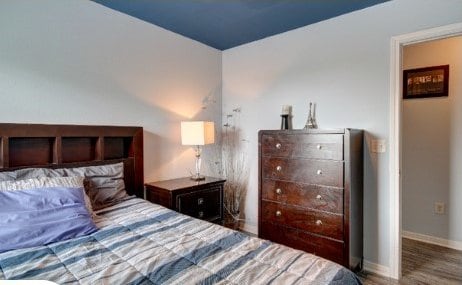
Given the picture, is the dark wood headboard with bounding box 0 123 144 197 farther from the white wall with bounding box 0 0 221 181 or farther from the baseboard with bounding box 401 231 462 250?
the baseboard with bounding box 401 231 462 250

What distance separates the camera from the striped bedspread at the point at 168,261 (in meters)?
1.02

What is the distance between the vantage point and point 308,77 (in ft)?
9.01

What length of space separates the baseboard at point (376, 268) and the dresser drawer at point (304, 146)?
3.54 ft

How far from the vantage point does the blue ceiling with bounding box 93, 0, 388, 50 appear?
2268mm

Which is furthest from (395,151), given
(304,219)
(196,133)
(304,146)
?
(196,133)

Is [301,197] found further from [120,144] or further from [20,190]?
[20,190]

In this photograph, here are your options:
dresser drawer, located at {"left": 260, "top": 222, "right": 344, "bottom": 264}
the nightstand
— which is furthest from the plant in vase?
dresser drawer, located at {"left": 260, "top": 222, "right": 344, "bottom": 264}

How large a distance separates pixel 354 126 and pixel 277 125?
844 mm

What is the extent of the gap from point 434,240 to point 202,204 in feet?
8.34

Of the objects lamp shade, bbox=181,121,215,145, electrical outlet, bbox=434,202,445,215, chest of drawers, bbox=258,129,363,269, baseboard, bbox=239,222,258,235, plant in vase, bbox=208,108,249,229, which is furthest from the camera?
plant in vase, bbox=208,108,249,229

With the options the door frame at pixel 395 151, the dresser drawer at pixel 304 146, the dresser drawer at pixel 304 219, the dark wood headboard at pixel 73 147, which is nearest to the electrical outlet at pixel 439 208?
the door frame at pixel 395 151

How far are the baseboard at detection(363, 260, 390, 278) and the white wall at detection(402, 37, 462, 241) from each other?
103 cm

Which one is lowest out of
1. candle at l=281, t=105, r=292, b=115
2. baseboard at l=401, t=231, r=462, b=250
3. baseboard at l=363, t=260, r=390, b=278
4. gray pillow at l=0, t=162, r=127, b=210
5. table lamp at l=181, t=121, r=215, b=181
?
baseboard at l=363, t=260, r=390, b=278

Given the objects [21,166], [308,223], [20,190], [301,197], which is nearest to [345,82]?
[301,197]
